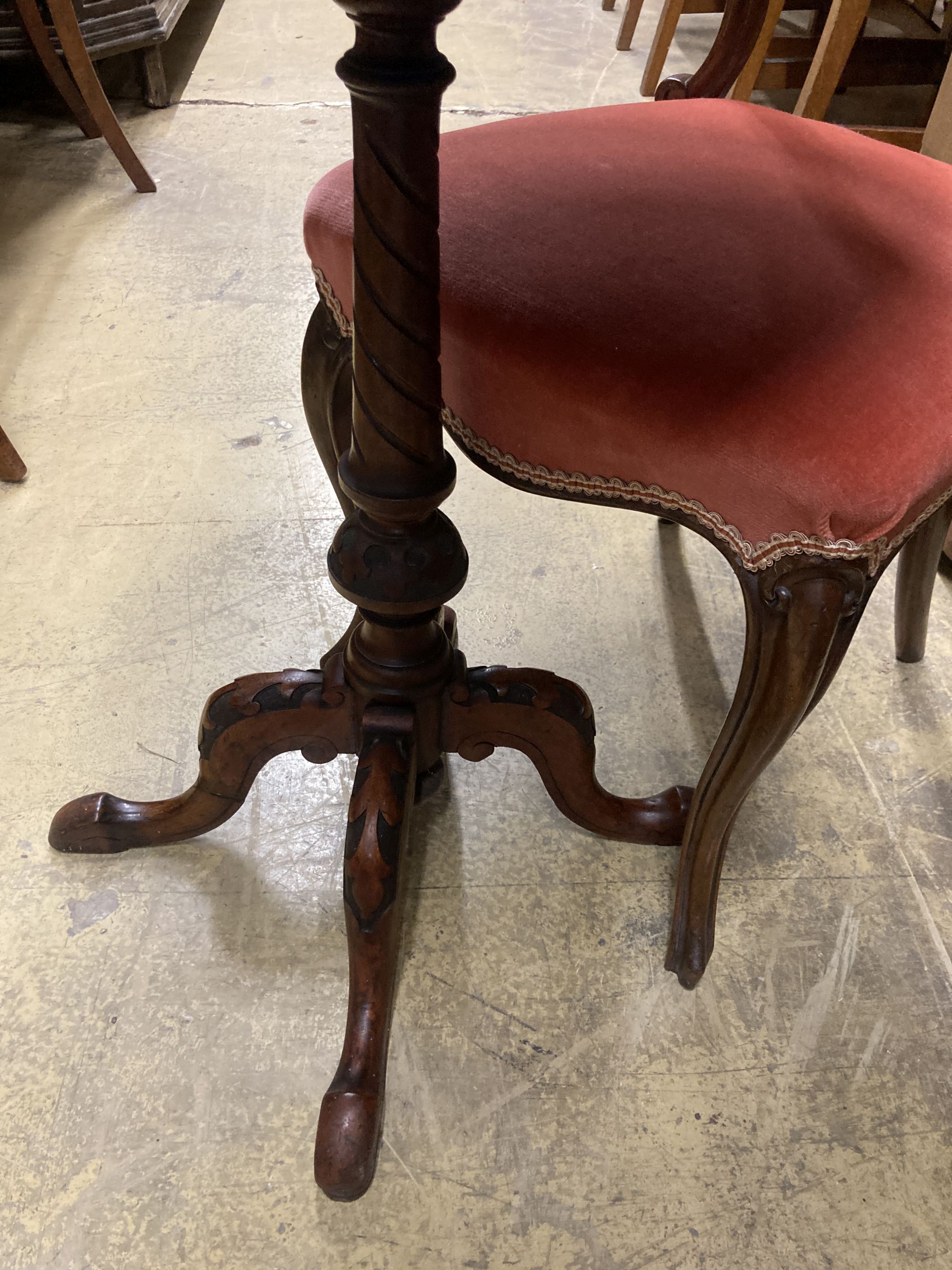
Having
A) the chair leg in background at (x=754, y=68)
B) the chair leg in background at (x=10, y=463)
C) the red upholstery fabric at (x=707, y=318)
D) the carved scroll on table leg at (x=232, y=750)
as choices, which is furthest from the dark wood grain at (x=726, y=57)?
the chair leg in background at (x=754, y=68)

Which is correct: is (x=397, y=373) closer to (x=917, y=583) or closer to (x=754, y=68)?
(x=917, y=583)

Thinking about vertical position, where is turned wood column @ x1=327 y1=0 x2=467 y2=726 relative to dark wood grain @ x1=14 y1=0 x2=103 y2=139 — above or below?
above

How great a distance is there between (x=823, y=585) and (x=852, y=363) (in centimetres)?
14

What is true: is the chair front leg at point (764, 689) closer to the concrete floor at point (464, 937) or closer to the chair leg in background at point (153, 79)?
the concrete floor at point (464, 937)

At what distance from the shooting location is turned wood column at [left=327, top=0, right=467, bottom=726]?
541 mm

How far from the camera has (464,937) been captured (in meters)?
0.89

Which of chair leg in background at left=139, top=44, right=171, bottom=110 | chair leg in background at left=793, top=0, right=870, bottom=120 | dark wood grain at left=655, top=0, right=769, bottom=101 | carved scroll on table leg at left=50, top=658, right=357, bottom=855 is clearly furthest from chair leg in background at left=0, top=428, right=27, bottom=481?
chair leg in background at left=793, top=0, right=870, bottom=120

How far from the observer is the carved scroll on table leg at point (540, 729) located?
33.6 inches

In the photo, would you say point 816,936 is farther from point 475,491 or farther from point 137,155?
point 137,155

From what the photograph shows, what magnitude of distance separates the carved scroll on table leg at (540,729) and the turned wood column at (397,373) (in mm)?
45

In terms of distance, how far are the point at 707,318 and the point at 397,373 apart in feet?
0.68

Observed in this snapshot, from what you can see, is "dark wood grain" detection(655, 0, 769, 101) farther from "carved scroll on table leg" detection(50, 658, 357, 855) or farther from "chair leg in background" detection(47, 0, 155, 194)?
"chair leg in background" detection(47, 0, 155, 194)

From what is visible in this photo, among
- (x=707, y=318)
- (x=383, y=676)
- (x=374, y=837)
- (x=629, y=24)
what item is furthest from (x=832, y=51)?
(x=374, y=837)

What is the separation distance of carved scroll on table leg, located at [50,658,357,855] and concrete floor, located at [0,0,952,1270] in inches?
1.5
